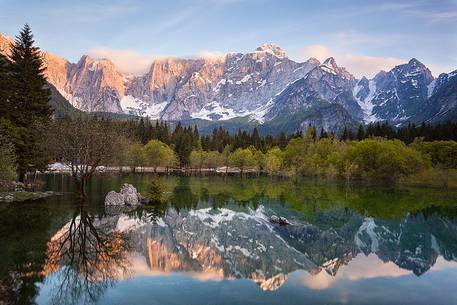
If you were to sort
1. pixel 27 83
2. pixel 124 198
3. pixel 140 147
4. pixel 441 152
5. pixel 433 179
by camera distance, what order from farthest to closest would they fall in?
pixel 140 147 → pixel 441 152 → pixel 433 179 → pixel 27 83 → pixel 124 198

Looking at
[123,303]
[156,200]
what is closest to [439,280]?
[123,303]

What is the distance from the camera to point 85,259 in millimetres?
25031

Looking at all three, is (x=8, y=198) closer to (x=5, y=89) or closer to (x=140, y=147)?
(x=5, y=89)

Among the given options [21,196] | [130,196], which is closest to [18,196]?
[21,196]

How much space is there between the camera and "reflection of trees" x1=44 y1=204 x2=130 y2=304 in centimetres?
1981

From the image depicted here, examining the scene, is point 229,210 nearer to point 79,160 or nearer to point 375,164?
point 79,160

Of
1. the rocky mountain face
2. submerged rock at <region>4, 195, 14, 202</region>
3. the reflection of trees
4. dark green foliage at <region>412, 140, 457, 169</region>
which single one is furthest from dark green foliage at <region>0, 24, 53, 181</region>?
dark green foliage at <region>412, 140, 457, 169</region>

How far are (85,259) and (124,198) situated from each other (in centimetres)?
2556

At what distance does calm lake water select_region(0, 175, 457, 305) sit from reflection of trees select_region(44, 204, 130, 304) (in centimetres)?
6

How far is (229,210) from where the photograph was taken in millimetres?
51656

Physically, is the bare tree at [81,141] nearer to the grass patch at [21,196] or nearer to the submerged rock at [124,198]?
the submerged rock at [124,198]

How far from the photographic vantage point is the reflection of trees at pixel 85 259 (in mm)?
19812

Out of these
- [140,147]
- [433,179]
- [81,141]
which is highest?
[81,141]

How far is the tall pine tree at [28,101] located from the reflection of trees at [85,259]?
2181 centimetres
